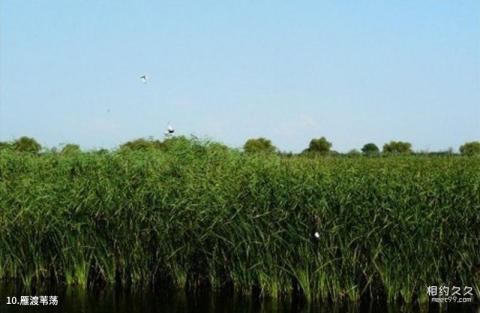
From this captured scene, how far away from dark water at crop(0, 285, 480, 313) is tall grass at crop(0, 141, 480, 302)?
0.17 m

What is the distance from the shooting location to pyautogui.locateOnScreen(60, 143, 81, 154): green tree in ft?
54.9

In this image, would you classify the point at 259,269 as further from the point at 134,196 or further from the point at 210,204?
the point at 134,196

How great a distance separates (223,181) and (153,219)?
→ 5.25 feet

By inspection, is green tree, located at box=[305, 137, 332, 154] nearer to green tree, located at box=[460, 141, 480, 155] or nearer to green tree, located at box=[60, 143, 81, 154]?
green tree, located at box=[460, 141, 480, 155]

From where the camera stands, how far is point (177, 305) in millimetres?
8336

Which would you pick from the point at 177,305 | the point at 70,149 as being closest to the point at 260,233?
the point at 177,305

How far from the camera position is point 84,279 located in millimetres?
9039

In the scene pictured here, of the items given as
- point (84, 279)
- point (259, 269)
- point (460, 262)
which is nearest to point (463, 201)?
point (460, 262)

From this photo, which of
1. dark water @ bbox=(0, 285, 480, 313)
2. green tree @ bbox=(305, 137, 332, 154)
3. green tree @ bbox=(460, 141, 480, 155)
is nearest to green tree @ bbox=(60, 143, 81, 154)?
Answer: dark water @ bbox=(0, 285, 480, 313)

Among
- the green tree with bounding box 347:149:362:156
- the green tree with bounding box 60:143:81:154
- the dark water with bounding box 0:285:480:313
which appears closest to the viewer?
the dark water with bounding box 0:285:480:313

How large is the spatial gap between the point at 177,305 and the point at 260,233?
4.43ft

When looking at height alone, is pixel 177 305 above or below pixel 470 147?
below

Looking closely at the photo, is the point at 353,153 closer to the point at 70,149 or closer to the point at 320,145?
the point at 320,145

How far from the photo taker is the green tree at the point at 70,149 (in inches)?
659
